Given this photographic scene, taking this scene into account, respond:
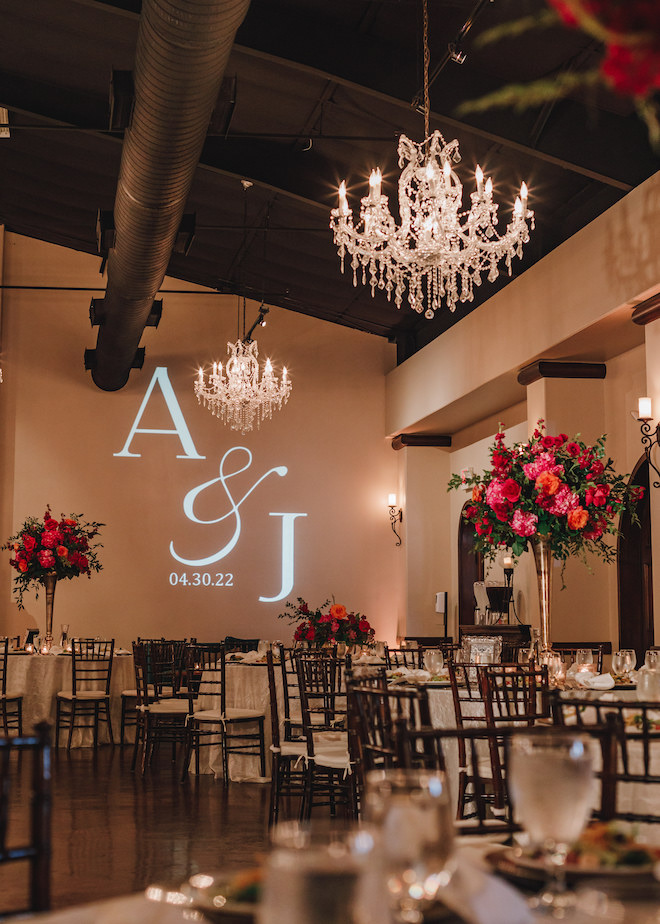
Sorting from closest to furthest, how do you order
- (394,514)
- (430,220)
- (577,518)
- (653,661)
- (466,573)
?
(577,518), (653,661), (430,220), (466,573), (394,514)

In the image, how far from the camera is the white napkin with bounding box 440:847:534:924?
0.92 metres

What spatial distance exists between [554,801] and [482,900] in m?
0.14

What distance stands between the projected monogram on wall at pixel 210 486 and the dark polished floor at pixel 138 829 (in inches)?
172

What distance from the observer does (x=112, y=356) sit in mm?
11102

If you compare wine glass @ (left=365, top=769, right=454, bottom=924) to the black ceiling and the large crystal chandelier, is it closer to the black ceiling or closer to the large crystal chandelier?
the large crystal chandelier

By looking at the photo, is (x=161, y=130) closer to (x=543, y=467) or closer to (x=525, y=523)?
(x=543, y=467)

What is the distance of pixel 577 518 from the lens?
15.5ft

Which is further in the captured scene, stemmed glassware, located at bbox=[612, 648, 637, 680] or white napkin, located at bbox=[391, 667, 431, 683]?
white napkin, located at bbox=[391, 667, 431, 683]

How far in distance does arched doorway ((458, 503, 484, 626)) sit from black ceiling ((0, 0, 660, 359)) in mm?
2606

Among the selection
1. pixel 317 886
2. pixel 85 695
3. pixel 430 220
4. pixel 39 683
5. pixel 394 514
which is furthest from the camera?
pixel 394 514

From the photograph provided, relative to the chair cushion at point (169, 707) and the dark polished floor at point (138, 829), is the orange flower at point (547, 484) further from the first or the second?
the chair cushion at point (169, 707)

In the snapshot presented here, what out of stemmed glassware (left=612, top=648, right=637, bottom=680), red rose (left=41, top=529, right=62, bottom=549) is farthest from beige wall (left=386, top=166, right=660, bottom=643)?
red rose (left=41, top=529, right=62, bottom=549)

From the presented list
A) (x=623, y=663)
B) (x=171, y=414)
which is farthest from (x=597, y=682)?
(x=171, y=414)

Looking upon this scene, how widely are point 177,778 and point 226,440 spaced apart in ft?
19.2
